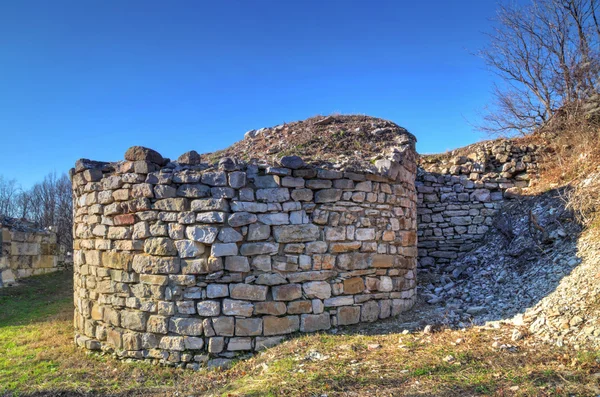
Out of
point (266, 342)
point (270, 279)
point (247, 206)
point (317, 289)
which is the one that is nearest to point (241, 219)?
point (247, 206)

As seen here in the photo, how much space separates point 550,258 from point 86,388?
7056mm

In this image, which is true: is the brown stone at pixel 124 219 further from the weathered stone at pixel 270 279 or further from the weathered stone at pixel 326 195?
the weathered stone at pixel 326 195

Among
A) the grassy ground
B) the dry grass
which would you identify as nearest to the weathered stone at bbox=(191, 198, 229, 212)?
the grassy ground

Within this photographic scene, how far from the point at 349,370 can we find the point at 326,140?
4702mm

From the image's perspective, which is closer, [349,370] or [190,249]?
[349,370]

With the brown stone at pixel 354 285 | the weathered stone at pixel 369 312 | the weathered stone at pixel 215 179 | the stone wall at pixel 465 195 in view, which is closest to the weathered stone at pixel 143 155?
the weathered stone at pixel 215 179

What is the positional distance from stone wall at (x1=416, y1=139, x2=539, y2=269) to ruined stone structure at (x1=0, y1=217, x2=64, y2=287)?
1195cm

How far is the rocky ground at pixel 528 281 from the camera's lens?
4855 mm

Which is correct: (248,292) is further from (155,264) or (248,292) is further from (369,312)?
(369,312)

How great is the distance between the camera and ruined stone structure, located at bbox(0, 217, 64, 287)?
1191 centimetres

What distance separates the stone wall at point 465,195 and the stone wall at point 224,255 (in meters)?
3.43

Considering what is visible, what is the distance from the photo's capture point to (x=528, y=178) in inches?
363

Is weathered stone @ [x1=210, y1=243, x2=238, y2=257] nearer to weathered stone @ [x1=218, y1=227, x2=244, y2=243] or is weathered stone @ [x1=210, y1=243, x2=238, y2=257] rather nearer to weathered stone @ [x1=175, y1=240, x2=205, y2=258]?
weathered stone @ [x1=218, y1=227, x2=244, y2=243]

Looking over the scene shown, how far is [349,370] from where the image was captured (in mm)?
4324
